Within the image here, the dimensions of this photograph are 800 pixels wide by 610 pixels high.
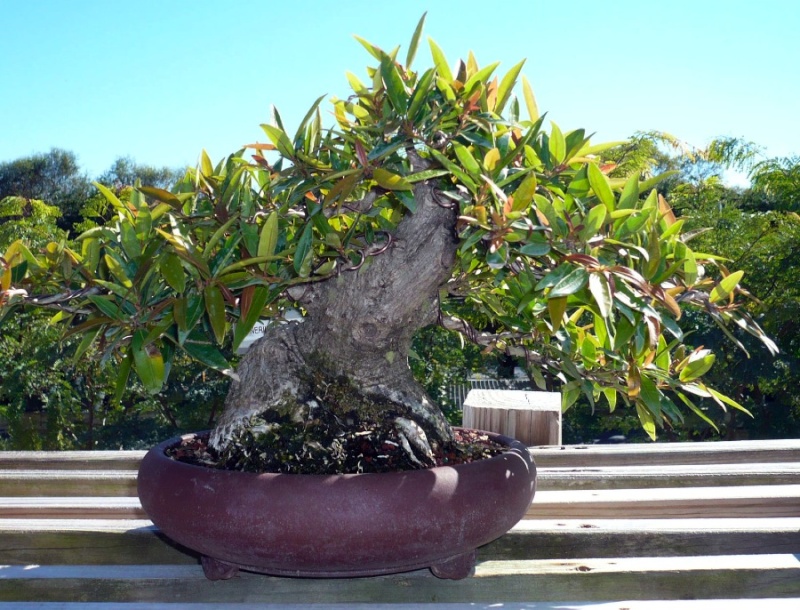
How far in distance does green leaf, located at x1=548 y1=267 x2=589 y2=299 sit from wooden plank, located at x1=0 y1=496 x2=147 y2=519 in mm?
1027

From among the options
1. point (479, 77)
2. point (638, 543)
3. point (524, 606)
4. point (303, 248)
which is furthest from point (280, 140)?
point (638, 543)

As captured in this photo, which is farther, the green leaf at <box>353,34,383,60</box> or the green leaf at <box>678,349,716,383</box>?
the green leaf at <box>678,349,716,383</box>

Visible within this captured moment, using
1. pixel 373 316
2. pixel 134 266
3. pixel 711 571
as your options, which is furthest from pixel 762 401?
pixel 134 266

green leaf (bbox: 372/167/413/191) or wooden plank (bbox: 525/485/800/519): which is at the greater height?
green leaf (bbox: 372/167/413/191)

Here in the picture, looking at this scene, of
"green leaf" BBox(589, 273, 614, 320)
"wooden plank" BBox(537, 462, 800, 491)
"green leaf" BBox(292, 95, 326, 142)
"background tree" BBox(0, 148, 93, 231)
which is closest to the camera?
"green leaf" BBox(589, 273, 614, 320)

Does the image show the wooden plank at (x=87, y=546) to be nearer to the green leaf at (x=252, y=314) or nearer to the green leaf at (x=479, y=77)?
the green leaf at (x=252, y=314)

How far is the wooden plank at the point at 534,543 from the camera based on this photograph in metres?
1.21

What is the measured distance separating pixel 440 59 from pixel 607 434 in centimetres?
498

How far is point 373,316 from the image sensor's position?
1116 millimetres

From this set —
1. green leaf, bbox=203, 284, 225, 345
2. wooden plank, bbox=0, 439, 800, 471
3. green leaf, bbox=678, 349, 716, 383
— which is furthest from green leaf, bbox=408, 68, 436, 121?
wooden plank, bbox=0, 439, 800, 471

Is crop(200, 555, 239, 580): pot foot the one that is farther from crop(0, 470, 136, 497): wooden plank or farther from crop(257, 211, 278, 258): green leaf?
crop(0, 470, 136, 497): wooden plank

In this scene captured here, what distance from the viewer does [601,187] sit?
0.88 m

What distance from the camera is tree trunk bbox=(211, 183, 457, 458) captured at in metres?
1.06

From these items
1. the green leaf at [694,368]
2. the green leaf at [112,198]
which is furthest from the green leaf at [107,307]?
the green leaf at [694,368]
